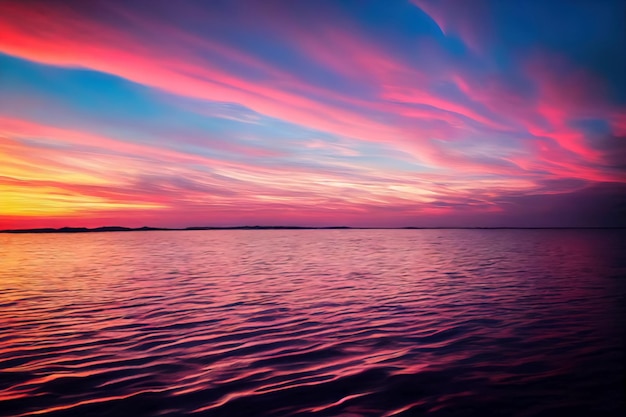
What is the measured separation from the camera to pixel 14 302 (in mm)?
18266

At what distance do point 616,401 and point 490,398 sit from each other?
2.34m

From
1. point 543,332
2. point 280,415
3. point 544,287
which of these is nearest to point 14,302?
point 280,415

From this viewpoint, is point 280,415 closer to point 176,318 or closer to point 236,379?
point 236,379

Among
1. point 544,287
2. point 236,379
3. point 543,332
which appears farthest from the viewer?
point 544,287

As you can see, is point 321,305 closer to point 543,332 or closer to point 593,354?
point 543,332

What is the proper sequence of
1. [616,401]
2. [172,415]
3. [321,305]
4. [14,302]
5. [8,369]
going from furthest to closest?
[14,302]
[321,305]
[8,369]
[616,401]
[172,415]

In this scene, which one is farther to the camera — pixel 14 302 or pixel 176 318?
pixel 14 302

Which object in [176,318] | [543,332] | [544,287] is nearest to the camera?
[543,332]

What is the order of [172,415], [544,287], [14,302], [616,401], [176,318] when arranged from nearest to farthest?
1. [172,415]
2. [616,401]
3. [176,318]
4. [14,302]
5. [544,287]

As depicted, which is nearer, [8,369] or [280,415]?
[280,415]

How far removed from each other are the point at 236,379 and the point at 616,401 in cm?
744

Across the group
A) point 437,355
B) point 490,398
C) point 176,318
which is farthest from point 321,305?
point 490,398

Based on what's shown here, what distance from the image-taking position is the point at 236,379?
8.59 metres

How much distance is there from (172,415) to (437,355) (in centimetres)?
657
